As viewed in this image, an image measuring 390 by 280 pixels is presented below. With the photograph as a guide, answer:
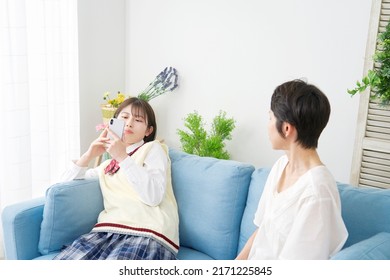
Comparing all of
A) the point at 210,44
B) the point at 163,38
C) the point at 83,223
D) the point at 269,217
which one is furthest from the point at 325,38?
the point at 83,223

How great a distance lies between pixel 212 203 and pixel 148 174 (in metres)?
0.28

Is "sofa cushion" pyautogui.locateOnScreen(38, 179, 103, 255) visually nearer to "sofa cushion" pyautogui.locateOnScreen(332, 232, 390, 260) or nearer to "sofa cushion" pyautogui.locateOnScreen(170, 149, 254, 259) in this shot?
"sofa cushion" pyautogui.locateOnScreen(170, 149, 254, 259)

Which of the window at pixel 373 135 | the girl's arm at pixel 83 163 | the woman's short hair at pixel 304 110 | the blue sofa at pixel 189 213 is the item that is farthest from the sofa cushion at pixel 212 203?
the window at pixel 373 135

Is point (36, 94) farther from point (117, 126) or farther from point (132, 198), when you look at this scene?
point (132, 198)

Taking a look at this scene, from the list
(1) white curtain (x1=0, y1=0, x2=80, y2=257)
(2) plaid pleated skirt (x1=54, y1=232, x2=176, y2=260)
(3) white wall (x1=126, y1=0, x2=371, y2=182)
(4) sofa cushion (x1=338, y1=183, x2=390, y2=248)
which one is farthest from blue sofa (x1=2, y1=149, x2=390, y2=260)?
(3) white wall (x1=126, y1=0, x2=371, y2=182)

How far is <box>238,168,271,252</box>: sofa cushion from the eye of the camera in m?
1.96

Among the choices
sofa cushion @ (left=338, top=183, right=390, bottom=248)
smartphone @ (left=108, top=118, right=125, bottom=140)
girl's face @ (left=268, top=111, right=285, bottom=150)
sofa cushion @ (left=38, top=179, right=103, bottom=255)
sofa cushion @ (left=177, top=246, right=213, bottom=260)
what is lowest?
sofa cushion @ (left=177, top=246, right=213, bottom=260)

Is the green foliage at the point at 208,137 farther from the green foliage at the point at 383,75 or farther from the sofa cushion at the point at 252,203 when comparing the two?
the green foliage at the point at 383,75

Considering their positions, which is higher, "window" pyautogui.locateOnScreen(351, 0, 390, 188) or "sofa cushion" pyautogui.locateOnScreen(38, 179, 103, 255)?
"window" pyautogui.locateOnScreen(351, 0, 390, 188)

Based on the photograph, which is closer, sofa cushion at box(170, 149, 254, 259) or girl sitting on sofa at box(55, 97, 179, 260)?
girl sitting on sofa at box(55, 97, 179, 260)

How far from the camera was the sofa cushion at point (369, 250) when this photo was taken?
4.80ft

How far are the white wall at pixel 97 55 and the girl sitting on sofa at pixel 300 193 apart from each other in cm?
176

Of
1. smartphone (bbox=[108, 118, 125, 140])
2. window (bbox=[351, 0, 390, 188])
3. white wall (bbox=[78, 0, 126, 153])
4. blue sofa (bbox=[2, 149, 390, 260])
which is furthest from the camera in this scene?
white wall (bbox=[78, 0, 126, 153])

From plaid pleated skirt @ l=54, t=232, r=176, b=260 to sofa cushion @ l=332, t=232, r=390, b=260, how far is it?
2.35 ft
